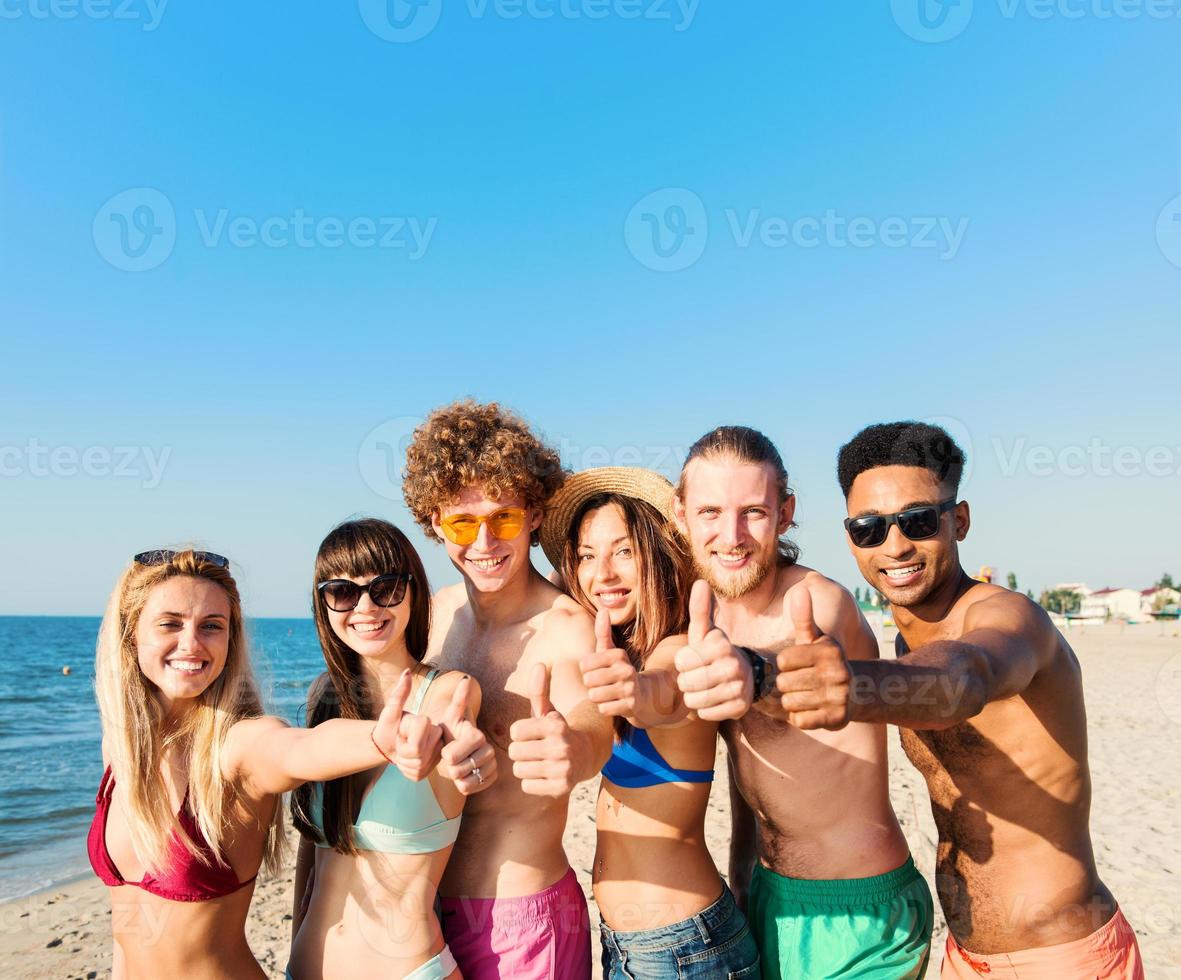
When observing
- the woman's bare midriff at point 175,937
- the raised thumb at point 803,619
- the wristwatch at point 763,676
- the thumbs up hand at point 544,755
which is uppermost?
the raised thumb at point 803,619

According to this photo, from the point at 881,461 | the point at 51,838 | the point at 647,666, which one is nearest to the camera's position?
the point at 647,666

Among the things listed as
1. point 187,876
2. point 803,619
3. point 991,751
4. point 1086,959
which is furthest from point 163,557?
point 1086,959

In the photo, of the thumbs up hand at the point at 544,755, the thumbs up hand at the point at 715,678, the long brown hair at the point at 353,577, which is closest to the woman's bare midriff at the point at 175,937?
the long brown hair at the point at 353,577

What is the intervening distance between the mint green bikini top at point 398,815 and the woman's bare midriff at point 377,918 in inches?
1.8

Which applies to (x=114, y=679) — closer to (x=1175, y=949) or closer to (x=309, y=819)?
(x=309, y=819)

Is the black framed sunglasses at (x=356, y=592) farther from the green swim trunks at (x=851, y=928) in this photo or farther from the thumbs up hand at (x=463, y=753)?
the green swim trunks at (x=851, y=928)

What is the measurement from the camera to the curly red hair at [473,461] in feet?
12.0

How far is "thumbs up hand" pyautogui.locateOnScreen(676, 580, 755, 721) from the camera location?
2.20 m

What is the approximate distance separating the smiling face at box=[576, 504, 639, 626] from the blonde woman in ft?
4.40

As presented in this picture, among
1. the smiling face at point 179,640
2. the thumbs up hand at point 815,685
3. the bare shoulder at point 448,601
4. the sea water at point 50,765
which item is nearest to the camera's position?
the thumbs up hand at point 815,685

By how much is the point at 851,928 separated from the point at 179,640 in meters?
2.85

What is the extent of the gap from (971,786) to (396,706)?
237 cm

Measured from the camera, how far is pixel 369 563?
3186mm

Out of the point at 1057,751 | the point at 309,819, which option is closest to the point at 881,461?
the point at 1057,751
